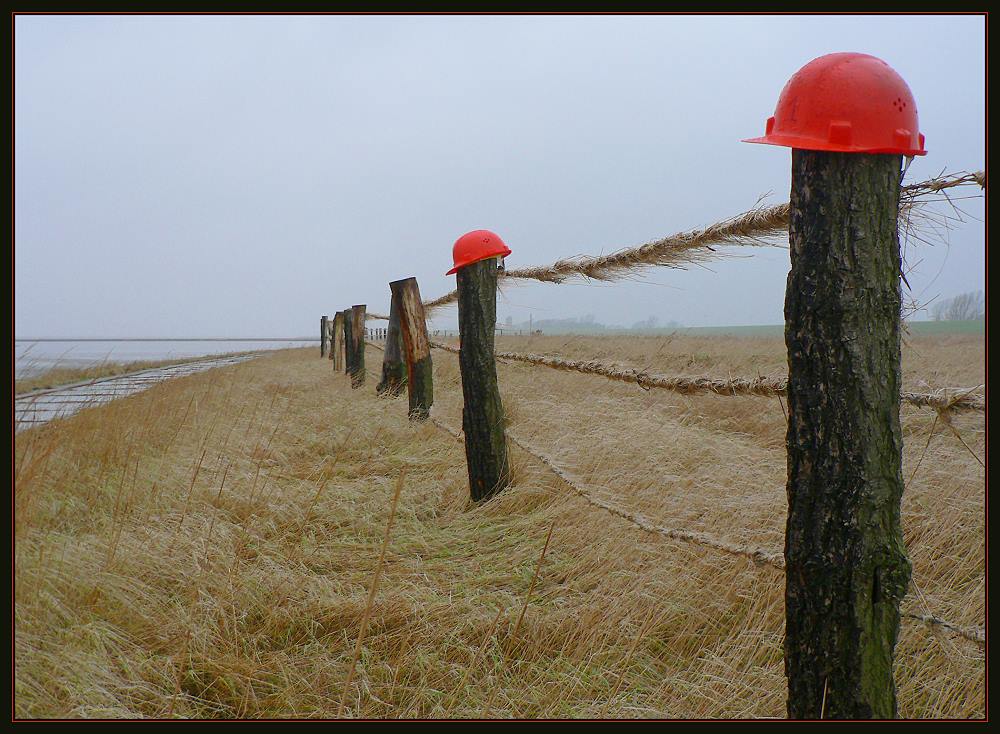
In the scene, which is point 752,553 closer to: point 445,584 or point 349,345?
point 445,584

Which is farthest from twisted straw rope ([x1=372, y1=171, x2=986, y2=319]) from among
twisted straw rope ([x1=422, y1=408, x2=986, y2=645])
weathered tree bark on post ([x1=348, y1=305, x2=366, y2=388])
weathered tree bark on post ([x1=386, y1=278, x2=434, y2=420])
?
weathered tree bark on post ([x1=348, y1=305, x2=366, y2=388])

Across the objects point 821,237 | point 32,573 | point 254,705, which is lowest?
point 254,705

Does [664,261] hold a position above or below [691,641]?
above

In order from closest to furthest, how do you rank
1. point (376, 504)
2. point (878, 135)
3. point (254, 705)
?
point (878, 135) → point (254, 705) → point (376, 504)

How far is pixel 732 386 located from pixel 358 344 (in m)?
7.19

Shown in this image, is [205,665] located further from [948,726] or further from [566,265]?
[566,265]

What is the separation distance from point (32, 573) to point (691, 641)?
175 centimetres

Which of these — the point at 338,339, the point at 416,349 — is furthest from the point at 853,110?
the point at 338,339

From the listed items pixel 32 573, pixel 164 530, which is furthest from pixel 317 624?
pixel 164 530

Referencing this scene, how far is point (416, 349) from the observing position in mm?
4762

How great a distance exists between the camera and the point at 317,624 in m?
1.82

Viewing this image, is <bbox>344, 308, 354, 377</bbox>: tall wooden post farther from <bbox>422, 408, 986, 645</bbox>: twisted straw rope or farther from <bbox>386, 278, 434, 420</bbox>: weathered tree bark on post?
<bbox>422, 408, 986, 645</bbox>: twisted straw rope

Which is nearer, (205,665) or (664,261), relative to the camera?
(205,665)

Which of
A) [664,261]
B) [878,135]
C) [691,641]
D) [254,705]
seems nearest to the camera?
[878,135]
